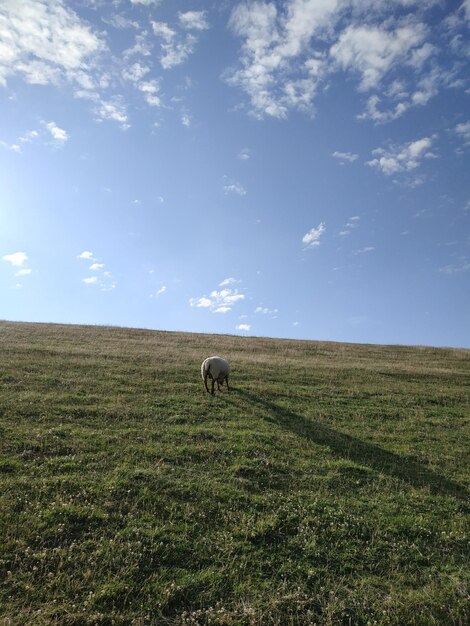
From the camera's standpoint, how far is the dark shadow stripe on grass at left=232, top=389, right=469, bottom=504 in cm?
1318

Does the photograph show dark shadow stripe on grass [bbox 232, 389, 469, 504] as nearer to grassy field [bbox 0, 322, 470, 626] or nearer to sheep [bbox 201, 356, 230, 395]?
grassy field [bbox 0, 322, 470, 626]

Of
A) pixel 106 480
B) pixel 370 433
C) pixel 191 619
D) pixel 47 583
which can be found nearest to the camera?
pixel 191 619

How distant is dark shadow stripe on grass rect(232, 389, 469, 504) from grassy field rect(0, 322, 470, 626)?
96 mm

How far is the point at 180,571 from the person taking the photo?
27.0 ft

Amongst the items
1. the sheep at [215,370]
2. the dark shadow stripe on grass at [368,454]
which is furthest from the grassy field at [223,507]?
the sheep at [215,370]

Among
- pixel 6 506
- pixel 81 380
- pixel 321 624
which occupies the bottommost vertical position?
pixel 321 624

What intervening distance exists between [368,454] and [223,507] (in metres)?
7.12

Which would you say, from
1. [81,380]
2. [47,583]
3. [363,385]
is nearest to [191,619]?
[47,583]

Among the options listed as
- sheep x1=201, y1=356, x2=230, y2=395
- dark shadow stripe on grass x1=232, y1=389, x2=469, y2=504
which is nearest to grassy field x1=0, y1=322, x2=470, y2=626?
dark shadow stripe on grass x1=232, y1=389, x2=469, y2=504

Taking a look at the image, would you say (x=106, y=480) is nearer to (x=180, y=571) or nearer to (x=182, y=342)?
(x=180, y=571)

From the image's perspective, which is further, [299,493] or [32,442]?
[32,442]

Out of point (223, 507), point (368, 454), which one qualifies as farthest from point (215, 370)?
point (223, 507)

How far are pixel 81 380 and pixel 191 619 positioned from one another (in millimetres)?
16679

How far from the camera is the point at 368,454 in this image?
15.4 meters
